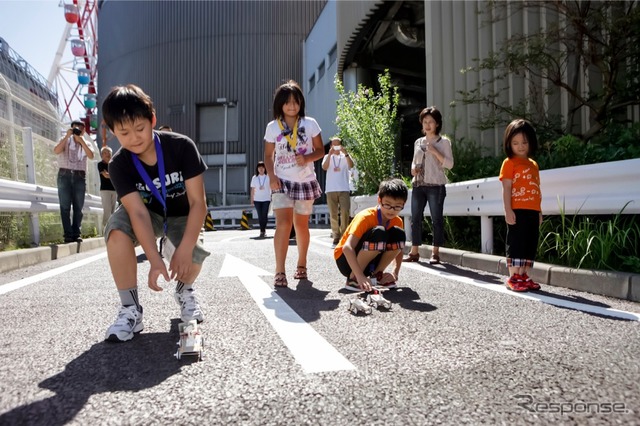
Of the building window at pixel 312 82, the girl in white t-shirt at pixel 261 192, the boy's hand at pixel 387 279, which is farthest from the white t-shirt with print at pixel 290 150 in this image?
the building window at pixel 312 82

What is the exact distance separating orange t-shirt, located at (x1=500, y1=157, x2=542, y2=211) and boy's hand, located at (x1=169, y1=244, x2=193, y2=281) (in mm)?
2741

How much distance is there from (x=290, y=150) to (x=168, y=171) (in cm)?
→ 184

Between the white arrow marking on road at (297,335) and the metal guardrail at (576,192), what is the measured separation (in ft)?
9.06

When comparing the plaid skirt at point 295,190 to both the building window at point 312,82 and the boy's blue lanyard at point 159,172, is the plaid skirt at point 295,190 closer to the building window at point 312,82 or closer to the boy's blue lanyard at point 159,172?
the boy's blue lanyard at point 159,172

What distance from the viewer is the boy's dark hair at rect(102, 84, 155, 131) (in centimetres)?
232

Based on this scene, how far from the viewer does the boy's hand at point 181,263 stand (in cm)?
243

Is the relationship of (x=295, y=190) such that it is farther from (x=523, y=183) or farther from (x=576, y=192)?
(x=576, y=192)

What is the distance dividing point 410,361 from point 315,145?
9.08 ft

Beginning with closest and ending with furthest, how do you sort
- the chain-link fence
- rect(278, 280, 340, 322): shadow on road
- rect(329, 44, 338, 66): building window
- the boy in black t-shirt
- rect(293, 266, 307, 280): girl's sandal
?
1. the boy in black t-shirt
2. rect(278, 280, 340, 322): shadow on road
3. rect(293, 266, 307, 280): girl's sandal
4. the chain-link fence
5. rect(329, 44, 338, 66): building window

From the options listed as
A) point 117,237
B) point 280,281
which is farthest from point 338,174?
point 117,237

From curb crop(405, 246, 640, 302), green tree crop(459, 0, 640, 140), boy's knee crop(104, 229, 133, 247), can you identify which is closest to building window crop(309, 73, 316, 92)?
green tree crop(459, 0, 640, 140)

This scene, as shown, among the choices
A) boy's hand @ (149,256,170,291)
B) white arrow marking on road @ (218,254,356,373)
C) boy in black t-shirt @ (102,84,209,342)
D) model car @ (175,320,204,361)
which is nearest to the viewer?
white arrow marking on road @ (218,254,356,373)

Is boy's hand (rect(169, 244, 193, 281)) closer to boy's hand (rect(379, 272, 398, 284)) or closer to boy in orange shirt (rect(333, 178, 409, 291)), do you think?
boy in orange shirt (rect(333, 178, 409, 291))

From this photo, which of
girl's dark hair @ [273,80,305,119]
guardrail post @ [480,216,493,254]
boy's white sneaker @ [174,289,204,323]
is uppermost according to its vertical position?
girl's dark hair @ [273,80,305,119]
